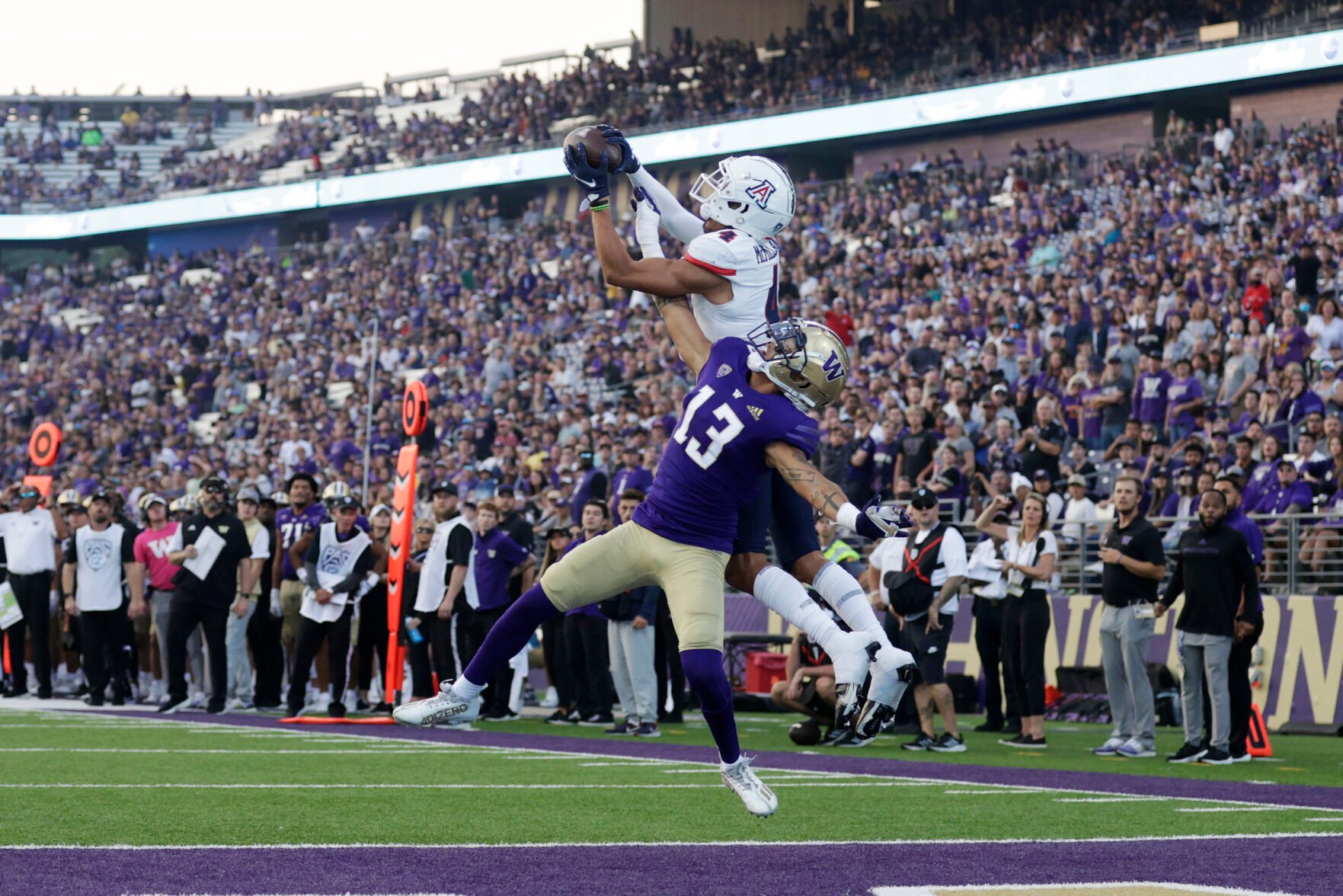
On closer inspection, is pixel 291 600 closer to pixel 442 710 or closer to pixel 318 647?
pixel 318 647

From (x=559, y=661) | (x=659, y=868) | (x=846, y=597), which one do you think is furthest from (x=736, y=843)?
(x=559, y=661)

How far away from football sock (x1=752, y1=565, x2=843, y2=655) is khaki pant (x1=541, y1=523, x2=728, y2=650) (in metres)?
0.26

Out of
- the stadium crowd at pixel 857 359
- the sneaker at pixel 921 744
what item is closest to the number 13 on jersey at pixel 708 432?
the sneaker at pixel 921 744

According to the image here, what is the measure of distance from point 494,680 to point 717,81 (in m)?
24.7

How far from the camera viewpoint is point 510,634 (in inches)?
262

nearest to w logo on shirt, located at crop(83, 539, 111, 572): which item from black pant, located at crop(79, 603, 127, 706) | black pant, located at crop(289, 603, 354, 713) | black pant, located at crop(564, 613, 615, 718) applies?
black pant, located at crop(79, 603, 127, 706)

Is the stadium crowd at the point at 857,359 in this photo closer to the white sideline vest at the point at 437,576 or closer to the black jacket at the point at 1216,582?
the white sideline vest at the point at 437,576

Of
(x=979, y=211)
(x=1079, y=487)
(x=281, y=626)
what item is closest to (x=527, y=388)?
(x=979, y=211)

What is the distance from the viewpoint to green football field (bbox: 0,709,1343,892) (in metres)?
6.61

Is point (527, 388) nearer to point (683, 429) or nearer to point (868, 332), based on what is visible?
point (868, 332)

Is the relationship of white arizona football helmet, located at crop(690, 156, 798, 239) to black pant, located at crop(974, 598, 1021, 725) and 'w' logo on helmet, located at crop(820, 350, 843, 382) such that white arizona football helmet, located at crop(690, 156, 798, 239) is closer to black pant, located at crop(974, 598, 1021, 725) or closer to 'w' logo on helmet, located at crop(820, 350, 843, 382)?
'w' logo on helmet, located at crop(820, 350, 843, 382)

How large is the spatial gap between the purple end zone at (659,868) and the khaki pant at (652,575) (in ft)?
2.71

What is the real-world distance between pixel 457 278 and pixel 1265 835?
29015mm

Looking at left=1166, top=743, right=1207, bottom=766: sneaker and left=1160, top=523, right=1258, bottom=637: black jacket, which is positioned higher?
left=1160, top=523, right=1258, bottom=637: black jacket
